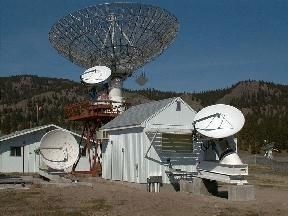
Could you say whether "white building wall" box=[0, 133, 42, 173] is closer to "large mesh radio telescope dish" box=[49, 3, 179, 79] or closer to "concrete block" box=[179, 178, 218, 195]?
"large mesh radio telescope dish" box=[49, 3, 179, 79]

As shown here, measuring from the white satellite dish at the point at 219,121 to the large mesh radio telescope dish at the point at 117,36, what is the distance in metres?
14.9

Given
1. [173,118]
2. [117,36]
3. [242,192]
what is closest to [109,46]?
[117,36]

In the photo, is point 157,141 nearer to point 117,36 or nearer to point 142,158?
point 142,158

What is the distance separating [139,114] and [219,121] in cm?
954

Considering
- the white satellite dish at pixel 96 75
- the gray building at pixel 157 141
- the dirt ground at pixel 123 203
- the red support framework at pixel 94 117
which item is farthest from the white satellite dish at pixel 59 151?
the dirt ground at pixel 123 203

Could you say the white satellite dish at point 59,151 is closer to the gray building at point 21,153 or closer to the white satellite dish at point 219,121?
the gray building at point 21,153

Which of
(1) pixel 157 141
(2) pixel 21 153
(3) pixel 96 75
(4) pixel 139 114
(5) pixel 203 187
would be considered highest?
(3) pixel 96 75

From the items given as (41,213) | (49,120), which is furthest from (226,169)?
(49,120)

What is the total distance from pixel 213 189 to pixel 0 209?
A: 11.5m

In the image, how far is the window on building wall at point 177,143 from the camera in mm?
31734

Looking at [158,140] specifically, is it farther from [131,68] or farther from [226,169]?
[131,68]

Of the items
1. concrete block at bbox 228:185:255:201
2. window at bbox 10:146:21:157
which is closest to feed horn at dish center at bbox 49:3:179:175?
window at bbox 10:146:21:157

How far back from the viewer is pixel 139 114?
3441 centimetres

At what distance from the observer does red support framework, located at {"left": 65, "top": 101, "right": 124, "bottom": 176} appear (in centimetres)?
4106
